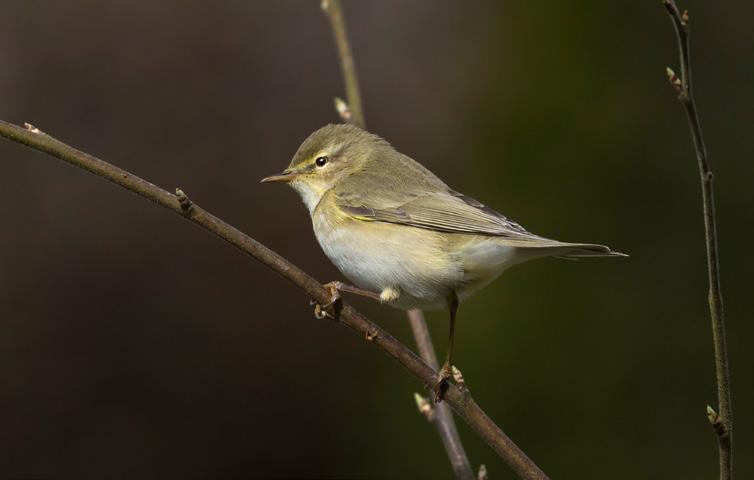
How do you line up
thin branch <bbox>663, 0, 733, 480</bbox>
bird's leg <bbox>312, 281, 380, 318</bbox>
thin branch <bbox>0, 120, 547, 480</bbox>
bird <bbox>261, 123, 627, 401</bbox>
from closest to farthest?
thin branch <bbox>663, 0, 733, 480</bbox> → thin branch <bbox>0, 120, 547, 480</bbox> → bird's leg <bbox>312, 281, 380, 318</bbox> → bird <bbox>261, 123, 627, 401</bbox>

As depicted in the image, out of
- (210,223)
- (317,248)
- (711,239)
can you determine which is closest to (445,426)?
(210,223)

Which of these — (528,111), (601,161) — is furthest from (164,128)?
(601,161)

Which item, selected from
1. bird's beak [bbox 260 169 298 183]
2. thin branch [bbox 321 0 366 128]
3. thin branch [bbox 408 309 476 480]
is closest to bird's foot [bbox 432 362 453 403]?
thin branch [bbox 408 309 476 480]

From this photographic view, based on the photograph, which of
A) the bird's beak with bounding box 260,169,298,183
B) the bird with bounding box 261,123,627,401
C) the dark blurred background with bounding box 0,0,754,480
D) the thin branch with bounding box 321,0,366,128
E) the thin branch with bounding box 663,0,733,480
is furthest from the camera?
the dark blurred background with bounding box 0,0,754,480

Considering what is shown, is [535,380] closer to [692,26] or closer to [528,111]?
[528,111]

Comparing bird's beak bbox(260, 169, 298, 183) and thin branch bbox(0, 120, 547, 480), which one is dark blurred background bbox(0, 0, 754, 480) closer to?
bird's beak bbox(260, 169, 298, 183)

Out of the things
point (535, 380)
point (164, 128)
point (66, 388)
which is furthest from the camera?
point (164, 128)
